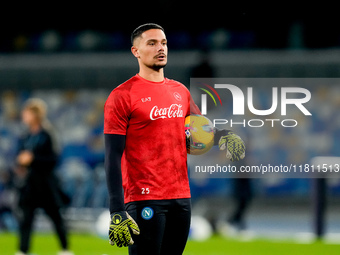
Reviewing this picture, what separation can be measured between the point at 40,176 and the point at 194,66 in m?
10.0

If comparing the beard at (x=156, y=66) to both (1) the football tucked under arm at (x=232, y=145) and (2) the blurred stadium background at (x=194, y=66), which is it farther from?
(2) the blurred stadium background at (x=194, y=66)

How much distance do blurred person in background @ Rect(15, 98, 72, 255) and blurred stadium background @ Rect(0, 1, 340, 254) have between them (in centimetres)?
867

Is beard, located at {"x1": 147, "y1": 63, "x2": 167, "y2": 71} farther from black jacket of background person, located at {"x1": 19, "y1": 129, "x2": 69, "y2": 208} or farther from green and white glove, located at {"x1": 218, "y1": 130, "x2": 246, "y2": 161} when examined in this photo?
black jacket of background person, located at {"x1": 19, "y1": 129, "x2": 69, "y2": 208}

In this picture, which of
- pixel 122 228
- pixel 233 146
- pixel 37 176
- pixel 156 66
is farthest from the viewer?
pixel 37 176

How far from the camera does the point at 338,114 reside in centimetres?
1984

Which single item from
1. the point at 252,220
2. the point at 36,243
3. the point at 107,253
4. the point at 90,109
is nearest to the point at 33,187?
the point at 107,253

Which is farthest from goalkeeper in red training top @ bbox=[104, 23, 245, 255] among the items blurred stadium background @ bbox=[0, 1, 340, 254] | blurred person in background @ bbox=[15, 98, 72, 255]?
blurred stadium background @ bbox=[0, 1, 340, 254]

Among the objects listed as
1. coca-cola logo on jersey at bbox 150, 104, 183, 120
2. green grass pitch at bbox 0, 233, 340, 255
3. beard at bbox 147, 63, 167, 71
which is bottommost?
green grass pitch at bbox 0, 233, 340, 255

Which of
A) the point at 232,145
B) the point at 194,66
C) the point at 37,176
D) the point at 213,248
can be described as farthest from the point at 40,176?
the point at 194,66

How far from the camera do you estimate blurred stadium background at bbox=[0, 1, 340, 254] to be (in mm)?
19219

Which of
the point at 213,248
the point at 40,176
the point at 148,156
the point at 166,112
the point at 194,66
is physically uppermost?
the point at 194,66

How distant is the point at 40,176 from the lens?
351 inches

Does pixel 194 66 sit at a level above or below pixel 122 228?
above

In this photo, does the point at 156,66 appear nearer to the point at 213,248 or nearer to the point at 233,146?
the point at 233,146
